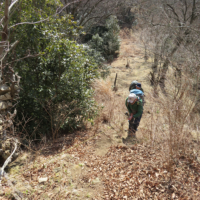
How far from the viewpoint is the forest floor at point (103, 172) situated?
117 inches

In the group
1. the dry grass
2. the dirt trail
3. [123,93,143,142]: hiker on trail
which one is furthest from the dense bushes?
[123,93,143,142]: hiker on trail

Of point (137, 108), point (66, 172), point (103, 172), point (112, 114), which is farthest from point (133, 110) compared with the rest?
point (66, 172)

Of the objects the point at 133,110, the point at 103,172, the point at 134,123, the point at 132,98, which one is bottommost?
the point at 103,172

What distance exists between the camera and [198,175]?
10.4ft

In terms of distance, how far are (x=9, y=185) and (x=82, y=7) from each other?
33.2ft

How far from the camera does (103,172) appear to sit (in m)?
3.57

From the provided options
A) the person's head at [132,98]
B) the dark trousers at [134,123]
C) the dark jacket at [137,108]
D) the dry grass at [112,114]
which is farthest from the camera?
the dry grass at [112,114]

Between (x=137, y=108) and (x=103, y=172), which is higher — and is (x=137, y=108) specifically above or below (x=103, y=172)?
above

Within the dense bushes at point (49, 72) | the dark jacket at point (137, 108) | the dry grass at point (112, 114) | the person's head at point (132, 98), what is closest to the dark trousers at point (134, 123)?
the dark jacket at point (137, 108)

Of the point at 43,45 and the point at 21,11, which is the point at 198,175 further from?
the point at 21,11

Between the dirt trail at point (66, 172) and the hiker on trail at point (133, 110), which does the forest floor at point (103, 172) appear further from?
the hiker on trail at point (133, 110)

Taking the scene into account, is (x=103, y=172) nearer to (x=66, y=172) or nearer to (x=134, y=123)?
(x=66, y=172)

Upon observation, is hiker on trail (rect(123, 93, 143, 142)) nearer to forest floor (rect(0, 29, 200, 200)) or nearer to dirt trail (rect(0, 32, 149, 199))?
forest floor (rect(0, 29, 200, 200))

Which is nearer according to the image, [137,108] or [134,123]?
[137,108]
